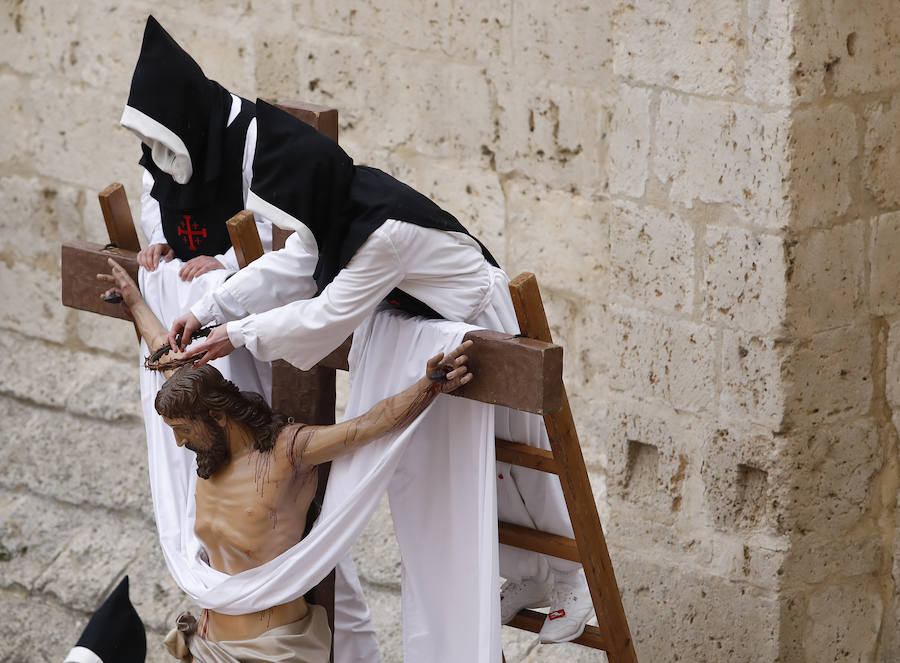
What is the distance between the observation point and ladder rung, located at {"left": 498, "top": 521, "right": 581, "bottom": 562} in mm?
3758

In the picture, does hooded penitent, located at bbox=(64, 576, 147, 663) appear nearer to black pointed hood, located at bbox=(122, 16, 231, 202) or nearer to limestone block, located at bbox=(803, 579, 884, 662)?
black pointed hood, located at bbox=(122, 16, 231, 202)

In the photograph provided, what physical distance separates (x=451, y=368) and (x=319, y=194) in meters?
0.49

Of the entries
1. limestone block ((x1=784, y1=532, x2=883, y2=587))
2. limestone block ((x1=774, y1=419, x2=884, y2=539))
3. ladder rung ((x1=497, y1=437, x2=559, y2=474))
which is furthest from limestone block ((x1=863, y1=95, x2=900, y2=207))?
ladder rung ((x1=497, y1=437, x2=559, y2=474))

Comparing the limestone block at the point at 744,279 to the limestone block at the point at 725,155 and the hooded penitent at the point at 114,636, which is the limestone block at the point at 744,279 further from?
the hooded penitent at the point at 114,636

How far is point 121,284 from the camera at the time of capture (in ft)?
13.3

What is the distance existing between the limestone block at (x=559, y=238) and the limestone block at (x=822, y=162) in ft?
3.81

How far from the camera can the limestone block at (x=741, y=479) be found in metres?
4.33

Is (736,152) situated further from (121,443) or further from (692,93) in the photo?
(121,443)

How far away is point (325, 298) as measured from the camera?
346cm

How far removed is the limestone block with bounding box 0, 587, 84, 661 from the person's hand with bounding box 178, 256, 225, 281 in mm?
2237

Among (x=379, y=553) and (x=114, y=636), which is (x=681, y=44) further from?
(x=379, y=553)

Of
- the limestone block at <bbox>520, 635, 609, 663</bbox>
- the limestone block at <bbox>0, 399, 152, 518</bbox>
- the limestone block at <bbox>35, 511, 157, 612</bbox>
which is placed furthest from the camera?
the limestone block at <bbox>0, 399, 152, 518</bbox>

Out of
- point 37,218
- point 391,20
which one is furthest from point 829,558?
point 37,218

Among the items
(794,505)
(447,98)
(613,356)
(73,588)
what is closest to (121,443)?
(73,588)
